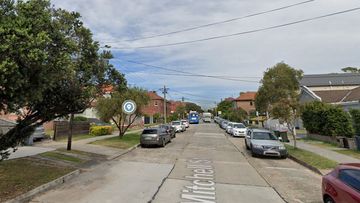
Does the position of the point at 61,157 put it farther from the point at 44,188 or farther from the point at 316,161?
the point at 316,161

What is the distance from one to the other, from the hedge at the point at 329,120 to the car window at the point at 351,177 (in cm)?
1763


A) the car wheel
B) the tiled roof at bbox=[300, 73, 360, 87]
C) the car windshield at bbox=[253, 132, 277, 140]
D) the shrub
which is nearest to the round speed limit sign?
the shrub

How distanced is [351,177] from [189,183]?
569 cm

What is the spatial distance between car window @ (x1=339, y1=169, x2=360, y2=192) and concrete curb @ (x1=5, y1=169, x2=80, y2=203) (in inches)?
300

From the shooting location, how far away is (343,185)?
23.9 ft

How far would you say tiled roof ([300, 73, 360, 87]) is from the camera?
63.5 m

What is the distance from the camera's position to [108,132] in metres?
35.6

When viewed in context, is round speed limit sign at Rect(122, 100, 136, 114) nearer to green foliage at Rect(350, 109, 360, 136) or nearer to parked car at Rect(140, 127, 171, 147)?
parked car at Rect(140, 127, 171, 147)

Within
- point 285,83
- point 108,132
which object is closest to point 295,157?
point 285,83

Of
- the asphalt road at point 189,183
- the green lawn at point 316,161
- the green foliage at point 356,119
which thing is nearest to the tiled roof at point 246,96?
the green foliage at point 356,119

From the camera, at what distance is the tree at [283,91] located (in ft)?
72.2

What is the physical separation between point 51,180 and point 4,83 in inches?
195

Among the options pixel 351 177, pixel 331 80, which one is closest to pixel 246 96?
pixel 331 80

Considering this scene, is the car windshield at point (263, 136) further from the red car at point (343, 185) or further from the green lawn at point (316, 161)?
the red car at point (343, 185)
